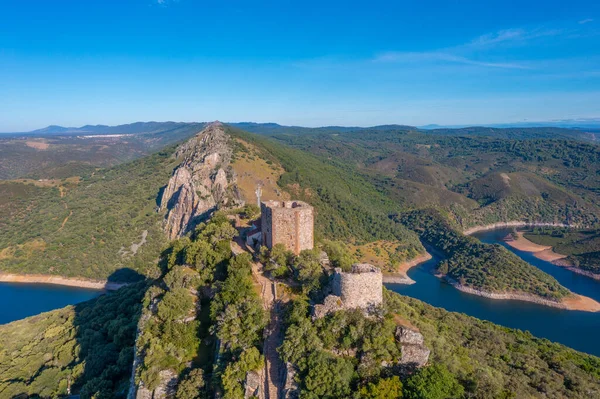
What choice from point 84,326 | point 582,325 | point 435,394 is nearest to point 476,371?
point 435,394

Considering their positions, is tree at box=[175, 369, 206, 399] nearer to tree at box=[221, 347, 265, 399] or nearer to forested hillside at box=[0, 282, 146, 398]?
tree at box=[221, 347, 265, 399]

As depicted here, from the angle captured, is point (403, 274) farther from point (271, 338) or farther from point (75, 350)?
point (271, 338)

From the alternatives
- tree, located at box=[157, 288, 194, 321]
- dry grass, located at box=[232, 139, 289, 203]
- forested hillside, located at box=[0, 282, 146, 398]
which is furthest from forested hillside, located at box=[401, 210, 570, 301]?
tree, located at box=[157, 288, 194, 321]

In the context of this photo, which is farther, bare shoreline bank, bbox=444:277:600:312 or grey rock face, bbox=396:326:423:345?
bare shoreline bank, bbox=444:277:600:312

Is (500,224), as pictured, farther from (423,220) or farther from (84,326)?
(84,326)

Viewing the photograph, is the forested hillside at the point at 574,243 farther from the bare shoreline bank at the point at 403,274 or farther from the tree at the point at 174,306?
the tree at the point at 174,306

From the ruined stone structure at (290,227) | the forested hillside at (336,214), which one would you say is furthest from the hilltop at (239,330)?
the forested hillside at (336,214)

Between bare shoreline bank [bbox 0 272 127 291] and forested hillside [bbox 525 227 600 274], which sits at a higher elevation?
bare shoreline bank [bbox 0 272 127 291]
